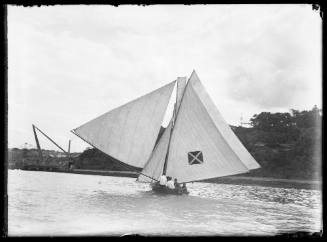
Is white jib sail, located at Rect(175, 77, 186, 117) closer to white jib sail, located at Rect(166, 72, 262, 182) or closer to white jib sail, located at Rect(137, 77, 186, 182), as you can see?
white jib sail, located at Rect(137, 77, 186, 182)

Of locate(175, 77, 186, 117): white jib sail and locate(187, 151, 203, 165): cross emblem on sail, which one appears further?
locate(175, 77, 186, 117): white jib sail

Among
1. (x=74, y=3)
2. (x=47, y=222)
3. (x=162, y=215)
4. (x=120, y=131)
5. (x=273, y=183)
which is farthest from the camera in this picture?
(x=273, y=183)

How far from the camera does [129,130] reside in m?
22.6

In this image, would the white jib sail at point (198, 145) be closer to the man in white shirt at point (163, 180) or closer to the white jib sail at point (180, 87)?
the man in white shirt at point (163, 180)

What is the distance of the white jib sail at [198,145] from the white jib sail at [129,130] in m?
1.57

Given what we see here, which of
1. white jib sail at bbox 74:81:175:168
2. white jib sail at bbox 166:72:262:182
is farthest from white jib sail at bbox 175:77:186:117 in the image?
white jib sail at bbox 166:72:262:182

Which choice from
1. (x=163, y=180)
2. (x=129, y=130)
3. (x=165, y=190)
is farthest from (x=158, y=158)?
(x=129, y=130)

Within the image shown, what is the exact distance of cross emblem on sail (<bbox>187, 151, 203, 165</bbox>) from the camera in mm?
21250

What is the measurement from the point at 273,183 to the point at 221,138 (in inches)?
1165

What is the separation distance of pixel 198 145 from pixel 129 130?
4.33 metres

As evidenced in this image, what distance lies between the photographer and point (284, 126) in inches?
2064

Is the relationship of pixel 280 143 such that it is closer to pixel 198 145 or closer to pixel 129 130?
pixel 198 145
